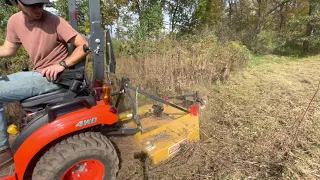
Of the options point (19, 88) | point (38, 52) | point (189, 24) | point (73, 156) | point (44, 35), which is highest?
point (189, 24)

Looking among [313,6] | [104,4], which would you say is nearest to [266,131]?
[104,4]

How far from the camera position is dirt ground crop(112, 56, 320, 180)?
219cm

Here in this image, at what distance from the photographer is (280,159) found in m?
2.26

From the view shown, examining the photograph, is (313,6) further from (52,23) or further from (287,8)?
(52,23)

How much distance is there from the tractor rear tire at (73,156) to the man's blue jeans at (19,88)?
0.39m

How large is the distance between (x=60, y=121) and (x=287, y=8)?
21276 millimetres

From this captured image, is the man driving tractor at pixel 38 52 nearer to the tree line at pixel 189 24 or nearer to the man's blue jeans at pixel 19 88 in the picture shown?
the man's blue jeans at pixel 19 88

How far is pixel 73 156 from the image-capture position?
1.77 metres

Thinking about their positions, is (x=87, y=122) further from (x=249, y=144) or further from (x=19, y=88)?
(x=249, y=144)

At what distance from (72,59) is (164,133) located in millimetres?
1327

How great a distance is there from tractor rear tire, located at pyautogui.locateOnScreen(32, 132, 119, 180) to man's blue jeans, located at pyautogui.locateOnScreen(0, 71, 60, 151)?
394mm

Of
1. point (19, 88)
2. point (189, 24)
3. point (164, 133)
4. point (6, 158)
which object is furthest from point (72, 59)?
point (189, 24)

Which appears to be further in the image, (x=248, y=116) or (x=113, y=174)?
(x=248, y=116)

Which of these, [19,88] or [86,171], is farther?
[86,171]
